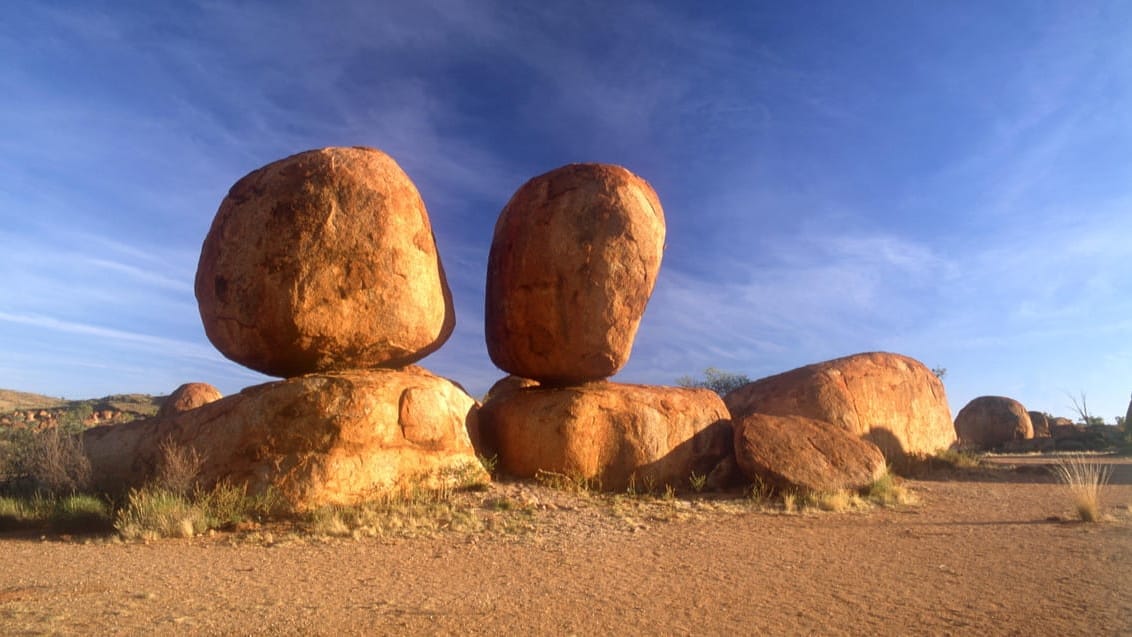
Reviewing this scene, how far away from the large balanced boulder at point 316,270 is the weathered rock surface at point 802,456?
5.19 m

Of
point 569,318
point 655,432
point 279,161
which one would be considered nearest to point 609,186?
point 569,318

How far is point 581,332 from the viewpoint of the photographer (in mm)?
10625

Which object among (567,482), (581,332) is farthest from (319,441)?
(581,332)

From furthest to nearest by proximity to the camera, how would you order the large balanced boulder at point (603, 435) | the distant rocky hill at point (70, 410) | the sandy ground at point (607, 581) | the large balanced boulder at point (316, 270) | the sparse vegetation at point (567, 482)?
1. the distant rocky hill at point (70, 410)
2. the large balanced boulder at point (603, 435)
3. the sparse vegetation at point (567, 482)
4. the large balanced boulder at point (316, 270)
5. the sandy ground at point (607, 581)

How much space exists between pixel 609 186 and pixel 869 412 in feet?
23.5

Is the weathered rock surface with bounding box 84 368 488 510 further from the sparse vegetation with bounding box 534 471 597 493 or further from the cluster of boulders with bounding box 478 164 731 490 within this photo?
the cluster of boulders with bounding box 478 164 731 490

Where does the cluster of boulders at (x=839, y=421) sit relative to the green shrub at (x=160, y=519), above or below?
above

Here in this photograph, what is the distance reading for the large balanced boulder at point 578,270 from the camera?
10.5 metres

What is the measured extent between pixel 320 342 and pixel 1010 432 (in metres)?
25.3

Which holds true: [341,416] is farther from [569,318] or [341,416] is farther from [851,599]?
[851,599]

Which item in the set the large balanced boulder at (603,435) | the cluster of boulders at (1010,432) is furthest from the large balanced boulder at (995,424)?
the large balanced boulder at (603,435)

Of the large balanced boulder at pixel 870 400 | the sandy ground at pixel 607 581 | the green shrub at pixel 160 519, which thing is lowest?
the sandy ground at pixel 607 581

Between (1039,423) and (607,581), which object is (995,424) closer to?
(1039,423)

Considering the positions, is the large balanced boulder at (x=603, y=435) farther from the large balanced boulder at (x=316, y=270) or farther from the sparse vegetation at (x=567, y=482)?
the large balanced boulder at (x=316, y=270)
